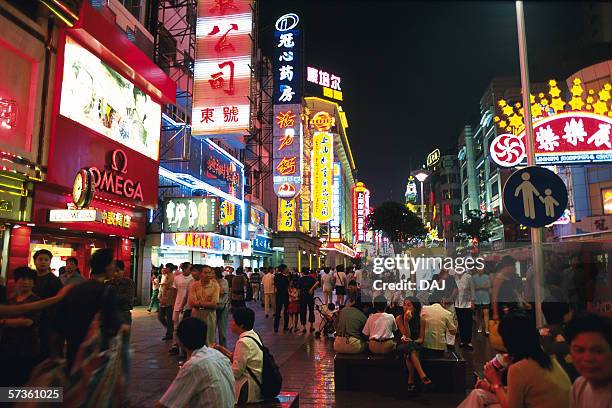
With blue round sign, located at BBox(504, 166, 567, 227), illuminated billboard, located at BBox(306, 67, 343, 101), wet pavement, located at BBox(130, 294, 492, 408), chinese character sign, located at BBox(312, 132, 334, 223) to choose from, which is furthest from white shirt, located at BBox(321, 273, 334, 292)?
illuminated billboard, located at BBox(306, 67, 343, 101)

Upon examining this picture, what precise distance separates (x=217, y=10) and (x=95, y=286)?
1690cm

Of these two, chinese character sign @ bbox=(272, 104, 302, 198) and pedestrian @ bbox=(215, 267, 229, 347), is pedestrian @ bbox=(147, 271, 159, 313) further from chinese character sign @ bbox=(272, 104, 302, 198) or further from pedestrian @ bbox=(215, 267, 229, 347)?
chinese character sign @ bbox=(272, 104, 302, 198)

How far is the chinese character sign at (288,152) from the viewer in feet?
95.1

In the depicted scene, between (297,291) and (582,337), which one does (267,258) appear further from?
(582,337)

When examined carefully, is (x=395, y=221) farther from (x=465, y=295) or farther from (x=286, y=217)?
(x=465, y=295)

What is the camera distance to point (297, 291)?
13.3 meters

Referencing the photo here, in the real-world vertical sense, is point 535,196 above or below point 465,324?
above

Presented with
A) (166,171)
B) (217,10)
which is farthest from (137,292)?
(217,10)

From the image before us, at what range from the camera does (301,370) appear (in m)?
8.13

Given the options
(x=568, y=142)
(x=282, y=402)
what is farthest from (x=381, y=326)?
(x=568, y=142)

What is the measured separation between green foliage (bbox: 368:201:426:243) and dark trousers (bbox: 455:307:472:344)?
4002cm

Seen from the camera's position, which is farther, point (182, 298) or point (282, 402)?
point (182, 298)

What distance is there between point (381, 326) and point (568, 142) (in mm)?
8086

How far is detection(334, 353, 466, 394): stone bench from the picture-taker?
6.68 m
